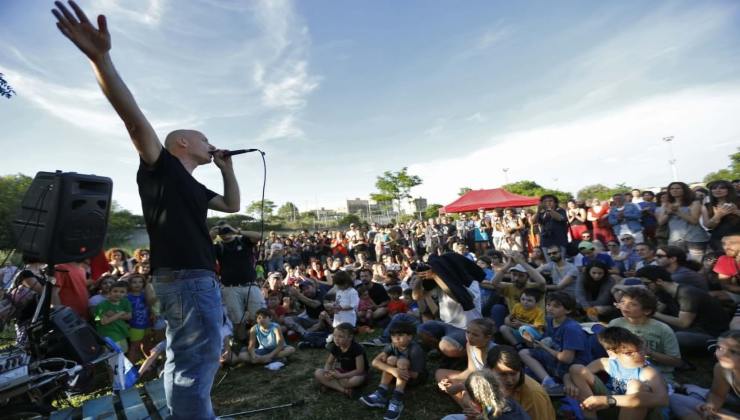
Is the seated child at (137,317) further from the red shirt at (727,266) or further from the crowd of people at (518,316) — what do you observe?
the red shirt at (727,266)

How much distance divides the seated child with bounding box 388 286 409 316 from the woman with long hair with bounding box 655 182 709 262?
14.1ft

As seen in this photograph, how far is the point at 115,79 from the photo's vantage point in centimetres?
130

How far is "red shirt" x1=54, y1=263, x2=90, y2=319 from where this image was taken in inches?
173

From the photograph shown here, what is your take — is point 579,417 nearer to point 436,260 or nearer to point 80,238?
point 436,260

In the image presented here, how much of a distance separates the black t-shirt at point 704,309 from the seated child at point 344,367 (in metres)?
3.42

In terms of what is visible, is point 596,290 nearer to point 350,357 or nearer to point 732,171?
point 350,357

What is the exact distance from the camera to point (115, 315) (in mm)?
4492

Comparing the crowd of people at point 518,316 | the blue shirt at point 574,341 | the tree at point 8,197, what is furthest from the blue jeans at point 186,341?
the tree at point 8,197

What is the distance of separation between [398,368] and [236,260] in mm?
2923

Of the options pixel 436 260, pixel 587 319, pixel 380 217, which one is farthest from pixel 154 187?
pixel 380 217

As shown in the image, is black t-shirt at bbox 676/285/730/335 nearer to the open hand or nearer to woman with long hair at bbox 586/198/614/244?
woman with long hair at bbox 586/198/614/244

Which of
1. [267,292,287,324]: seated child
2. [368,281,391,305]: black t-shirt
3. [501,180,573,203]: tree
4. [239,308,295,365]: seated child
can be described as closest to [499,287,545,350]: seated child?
[368,281,391,305]: black t-shirt

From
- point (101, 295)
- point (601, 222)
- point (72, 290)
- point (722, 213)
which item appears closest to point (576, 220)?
point (601, 222)

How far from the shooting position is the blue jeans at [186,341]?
146cm
